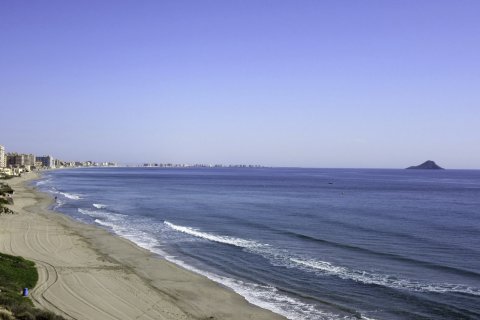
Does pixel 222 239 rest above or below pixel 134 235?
above

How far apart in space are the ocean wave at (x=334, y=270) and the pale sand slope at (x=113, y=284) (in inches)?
249

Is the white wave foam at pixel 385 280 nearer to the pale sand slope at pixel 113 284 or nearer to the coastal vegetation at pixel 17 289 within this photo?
the pale sand slope at pixel 113 284

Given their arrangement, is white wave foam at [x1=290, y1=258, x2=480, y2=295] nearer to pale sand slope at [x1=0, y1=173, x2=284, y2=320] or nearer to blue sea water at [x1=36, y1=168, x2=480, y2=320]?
blue sea water at [x1=36, y1=168, x2=480, y2=320]

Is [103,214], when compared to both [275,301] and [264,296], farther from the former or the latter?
[275,301]

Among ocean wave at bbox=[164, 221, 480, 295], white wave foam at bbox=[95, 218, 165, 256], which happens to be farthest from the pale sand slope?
ocean wave at bbox=[164, 221, 480, 295]

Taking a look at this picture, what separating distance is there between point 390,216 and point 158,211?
28596 millimetres

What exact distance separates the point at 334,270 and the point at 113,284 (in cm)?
1248

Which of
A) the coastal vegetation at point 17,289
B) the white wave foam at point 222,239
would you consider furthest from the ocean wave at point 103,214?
the coastal vegetation at point 17,289

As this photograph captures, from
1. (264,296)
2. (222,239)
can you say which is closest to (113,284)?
(264,296)

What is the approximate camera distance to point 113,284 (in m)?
23.4

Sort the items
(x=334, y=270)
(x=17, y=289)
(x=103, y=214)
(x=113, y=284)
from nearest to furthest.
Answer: (x=17, y=289) → (x=113, y=284) → (x=334, y=270) → (x=103, y=214)

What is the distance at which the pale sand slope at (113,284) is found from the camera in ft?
63.6

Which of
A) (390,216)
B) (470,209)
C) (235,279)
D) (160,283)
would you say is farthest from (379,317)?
(470,209)

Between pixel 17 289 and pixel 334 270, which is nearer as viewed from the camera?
pixel 17 289
